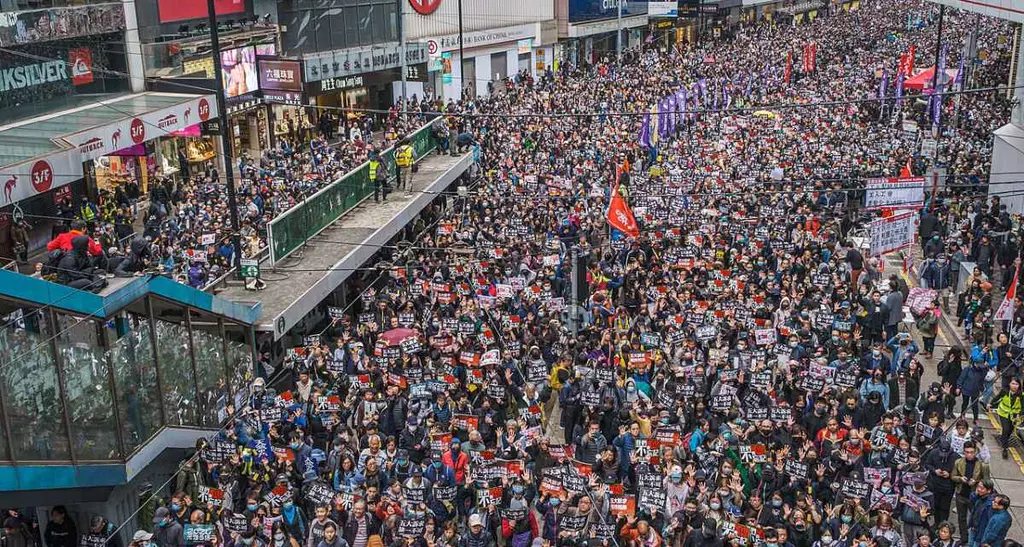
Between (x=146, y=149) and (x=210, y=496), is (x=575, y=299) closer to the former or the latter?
(x=210, y=496)

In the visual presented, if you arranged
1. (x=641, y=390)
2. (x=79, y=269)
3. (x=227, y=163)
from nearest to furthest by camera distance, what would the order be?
(x=79, y=269) → (x=641, y=390) → (x=227, y=163)

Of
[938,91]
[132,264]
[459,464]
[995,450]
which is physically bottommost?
[995,450]

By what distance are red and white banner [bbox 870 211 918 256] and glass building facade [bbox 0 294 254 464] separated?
41.8 ft

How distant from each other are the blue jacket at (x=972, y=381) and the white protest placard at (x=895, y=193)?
700cm

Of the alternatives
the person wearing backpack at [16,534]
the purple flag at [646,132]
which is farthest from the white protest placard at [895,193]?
the person wearing backpack at [16,534]

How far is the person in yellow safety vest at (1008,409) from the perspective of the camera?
633 inches

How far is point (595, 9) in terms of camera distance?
2692 inches

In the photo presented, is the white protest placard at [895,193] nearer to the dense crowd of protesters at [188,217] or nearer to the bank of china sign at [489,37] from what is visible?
the dense crowd of protesters at [188,217]

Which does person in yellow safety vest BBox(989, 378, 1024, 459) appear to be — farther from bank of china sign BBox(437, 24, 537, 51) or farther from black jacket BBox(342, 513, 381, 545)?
bank of china sign BBox(437, 24, 537, 51)

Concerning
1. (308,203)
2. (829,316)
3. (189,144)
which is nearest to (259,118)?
(189,144)

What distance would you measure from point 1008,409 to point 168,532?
475 inches

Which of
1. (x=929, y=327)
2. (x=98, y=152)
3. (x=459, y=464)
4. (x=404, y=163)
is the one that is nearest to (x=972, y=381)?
(x=929, y=327)

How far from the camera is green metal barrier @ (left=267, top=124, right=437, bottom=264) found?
22688 millimetres

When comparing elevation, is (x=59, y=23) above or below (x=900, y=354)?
above
